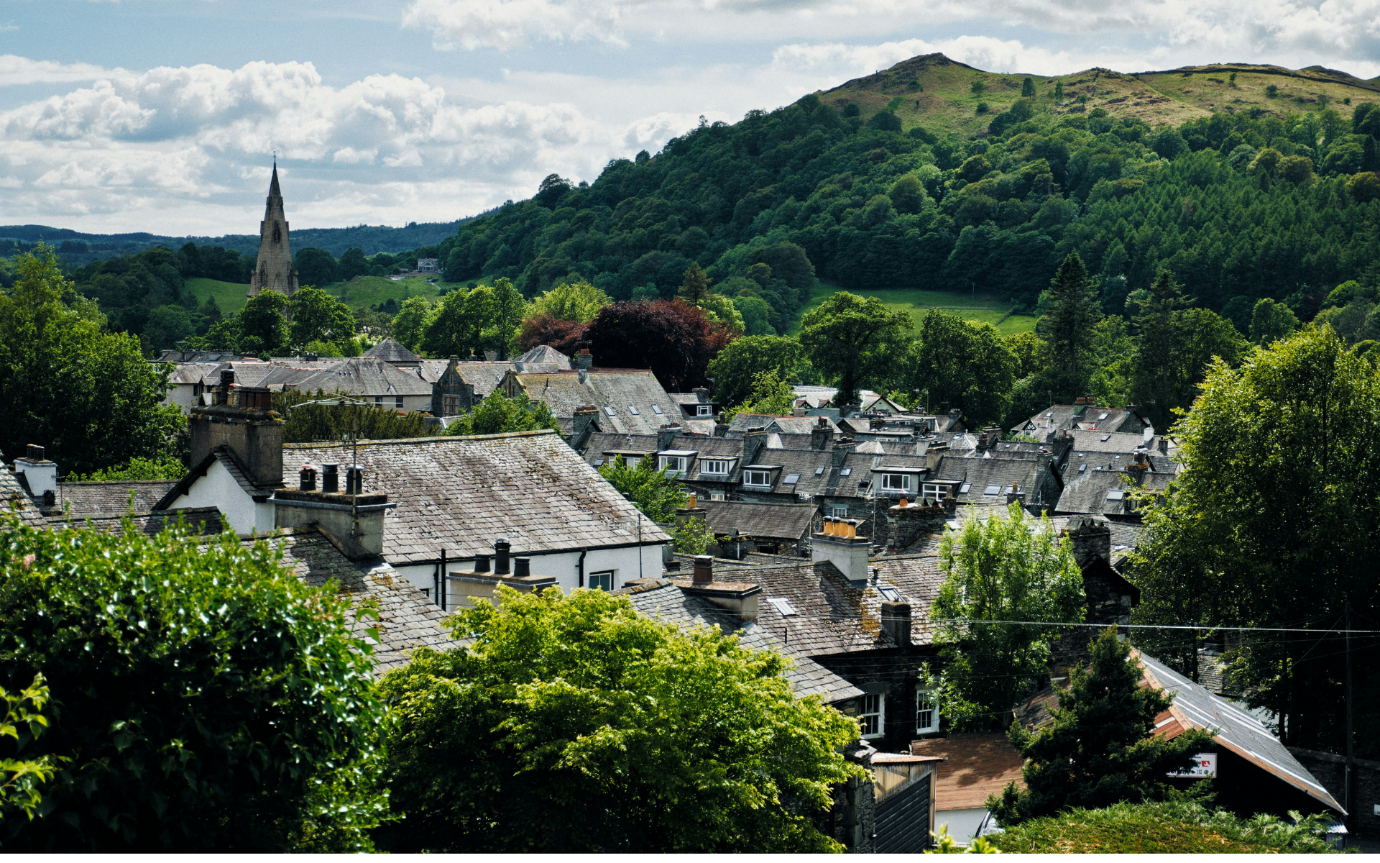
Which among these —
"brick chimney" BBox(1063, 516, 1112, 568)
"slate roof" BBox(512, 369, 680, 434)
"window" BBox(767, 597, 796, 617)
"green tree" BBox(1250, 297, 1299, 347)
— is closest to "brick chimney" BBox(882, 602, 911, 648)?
"window" BBox(767, 597, 796, 617)

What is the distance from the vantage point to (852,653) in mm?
26328

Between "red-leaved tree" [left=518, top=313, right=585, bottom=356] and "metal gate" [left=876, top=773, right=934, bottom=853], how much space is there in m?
90.3

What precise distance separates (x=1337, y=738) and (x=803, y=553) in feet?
75.8

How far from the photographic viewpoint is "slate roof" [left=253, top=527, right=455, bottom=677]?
55.8ft

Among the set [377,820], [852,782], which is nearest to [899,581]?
[852,782]

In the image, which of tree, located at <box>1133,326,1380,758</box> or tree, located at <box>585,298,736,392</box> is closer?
tree, located at <box>1133,326,1380,758</box>

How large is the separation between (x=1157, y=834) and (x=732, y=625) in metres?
9.88

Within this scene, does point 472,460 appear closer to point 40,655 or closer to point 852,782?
point 852,782

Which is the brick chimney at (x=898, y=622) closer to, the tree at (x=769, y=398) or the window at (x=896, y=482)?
the window at (x=896, y=482)

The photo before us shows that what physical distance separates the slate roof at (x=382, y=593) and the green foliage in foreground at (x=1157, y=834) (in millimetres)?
8208

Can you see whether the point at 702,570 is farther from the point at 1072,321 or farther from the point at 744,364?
the point at 1072,321

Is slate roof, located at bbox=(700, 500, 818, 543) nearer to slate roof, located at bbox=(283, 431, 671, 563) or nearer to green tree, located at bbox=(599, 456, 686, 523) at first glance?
green tree, located at bbox=(599, 456, 686, 523)

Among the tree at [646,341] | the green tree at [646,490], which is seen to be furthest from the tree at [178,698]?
the tree at [646,341]

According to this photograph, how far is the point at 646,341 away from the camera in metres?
112
